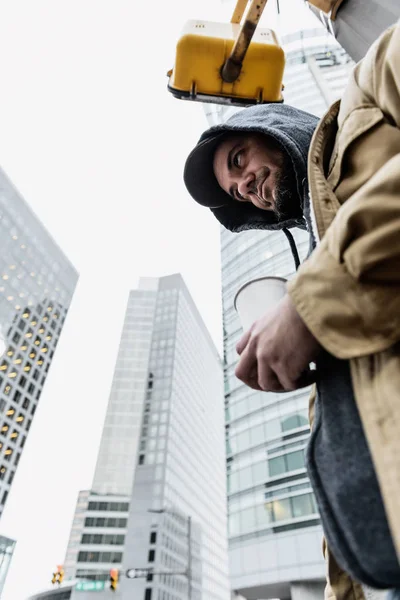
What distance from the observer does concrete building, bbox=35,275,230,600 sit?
63.7 meters

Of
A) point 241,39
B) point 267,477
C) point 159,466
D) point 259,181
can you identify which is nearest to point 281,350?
point 259,181

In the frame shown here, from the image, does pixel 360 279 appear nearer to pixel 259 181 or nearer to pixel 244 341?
pixel 244 341

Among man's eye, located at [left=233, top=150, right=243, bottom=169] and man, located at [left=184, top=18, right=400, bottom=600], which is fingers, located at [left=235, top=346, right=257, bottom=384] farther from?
man's eye, located at [left=233, top=150, right=243, bottom=169]

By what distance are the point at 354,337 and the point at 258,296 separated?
41 centimetres

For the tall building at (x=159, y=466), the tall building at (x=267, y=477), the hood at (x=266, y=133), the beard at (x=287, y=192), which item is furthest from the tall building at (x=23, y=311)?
the beard at (x=287, y=192)

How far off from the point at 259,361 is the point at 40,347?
276ft

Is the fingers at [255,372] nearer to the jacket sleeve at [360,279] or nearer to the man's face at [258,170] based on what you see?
the jacket sleeve at [360,279]

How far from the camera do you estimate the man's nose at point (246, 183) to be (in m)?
1.61

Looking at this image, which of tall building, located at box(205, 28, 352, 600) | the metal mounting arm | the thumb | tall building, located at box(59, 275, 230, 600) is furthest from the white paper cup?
tall building, located at box(59, 275, 230, 600)

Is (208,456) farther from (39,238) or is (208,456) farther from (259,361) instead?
(259,361)

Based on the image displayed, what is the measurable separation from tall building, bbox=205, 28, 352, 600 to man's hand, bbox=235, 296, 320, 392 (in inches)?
907

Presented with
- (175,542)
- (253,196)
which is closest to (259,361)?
(253,196)

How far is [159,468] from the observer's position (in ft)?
238

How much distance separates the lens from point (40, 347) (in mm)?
76438
